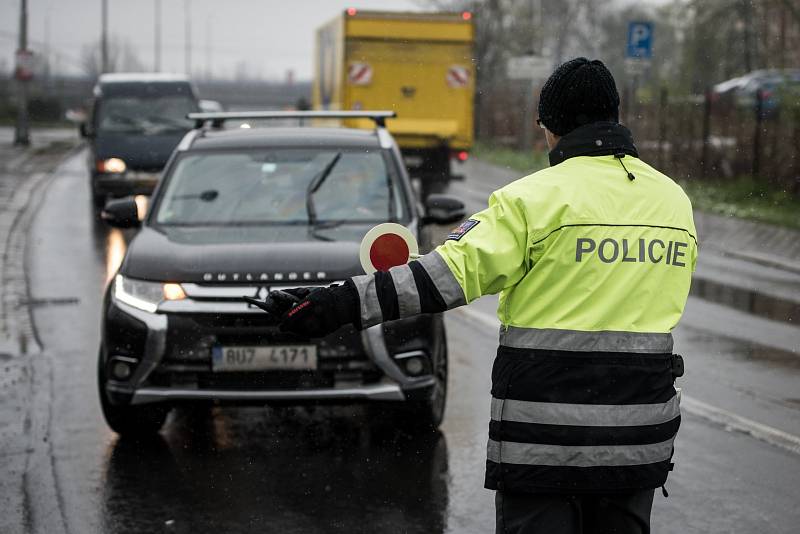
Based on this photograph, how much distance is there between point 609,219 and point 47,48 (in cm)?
10486

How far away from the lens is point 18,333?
33.0 ft

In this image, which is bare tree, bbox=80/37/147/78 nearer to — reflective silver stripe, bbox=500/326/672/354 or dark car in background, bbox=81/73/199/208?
dark car in background, bbox=81/73/199/208

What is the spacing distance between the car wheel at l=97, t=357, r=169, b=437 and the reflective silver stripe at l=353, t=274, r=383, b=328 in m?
3.66

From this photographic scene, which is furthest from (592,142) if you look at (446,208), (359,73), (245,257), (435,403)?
(359,73)

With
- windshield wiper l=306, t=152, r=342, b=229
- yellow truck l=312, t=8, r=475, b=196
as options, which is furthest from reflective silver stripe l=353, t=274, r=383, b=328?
yellow truck l=312, t=8, r=475, b=196

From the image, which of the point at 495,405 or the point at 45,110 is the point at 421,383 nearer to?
the point at 495,405

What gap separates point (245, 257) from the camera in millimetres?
6598

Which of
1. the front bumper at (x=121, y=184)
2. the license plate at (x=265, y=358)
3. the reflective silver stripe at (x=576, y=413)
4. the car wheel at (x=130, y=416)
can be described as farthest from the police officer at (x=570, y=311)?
the front bumper at (x=121, y=184)

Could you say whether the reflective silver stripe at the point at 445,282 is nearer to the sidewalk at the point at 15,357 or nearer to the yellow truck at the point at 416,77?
the sidewalk at the point at 15,357

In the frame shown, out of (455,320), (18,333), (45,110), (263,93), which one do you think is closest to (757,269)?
(455,320)

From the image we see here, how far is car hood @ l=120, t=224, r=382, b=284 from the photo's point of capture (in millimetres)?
6453

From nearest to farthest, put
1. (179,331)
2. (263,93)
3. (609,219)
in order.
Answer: (609,219), (179,331), (263,93)

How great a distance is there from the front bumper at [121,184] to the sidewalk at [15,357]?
1136 millimetres

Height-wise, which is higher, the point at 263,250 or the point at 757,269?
the point at 263,250
